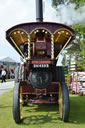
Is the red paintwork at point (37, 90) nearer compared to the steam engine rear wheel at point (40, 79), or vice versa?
the steam engine rear wheel at point (40, 79)

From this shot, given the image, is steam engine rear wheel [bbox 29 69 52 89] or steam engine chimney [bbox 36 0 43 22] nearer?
steam engine rear wheel [bbox 29 69 52 89]

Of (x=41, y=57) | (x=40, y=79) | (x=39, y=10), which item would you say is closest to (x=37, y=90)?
(x=40, y=79)

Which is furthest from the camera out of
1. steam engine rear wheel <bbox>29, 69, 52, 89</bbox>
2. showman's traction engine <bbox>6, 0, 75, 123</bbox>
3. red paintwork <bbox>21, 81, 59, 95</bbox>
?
red paintwork <bbox>21, 81, 59, 95</bbox>

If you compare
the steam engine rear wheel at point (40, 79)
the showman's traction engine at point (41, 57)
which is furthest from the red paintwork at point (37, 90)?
the steam engine rear wheel at point (40, 79)

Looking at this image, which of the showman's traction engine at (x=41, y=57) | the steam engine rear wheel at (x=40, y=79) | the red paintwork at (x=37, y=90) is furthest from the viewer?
the red paintwork at (x=37, y=90)

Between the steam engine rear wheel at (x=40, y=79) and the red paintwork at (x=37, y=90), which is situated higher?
the steam engine rear wheel at (x=40, y=79)

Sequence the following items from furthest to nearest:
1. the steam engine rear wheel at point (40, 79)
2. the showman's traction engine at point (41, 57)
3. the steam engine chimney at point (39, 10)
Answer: the steam engine chimney at point (39, 10), the steam engine rear wheel at point (40, 79), the showman's traction engine at point (41, 57)

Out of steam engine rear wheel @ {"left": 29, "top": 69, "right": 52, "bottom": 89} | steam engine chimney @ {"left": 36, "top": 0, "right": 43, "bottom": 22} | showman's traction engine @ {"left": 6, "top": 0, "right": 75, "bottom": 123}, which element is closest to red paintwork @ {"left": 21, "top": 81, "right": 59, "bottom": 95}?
showman's traction engine @ {"left": 6, "top": 0, "right": 75, "bottom": 123}

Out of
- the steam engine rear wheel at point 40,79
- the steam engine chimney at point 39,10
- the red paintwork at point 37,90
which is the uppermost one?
the steam engine chimney at point 39,10

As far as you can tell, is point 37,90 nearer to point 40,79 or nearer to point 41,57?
point 40,79

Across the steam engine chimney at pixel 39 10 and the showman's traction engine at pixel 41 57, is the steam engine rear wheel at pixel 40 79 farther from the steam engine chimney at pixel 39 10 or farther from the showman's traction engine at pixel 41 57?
the steam engine chimney at pixel 39 10

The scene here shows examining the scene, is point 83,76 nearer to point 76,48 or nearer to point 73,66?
point 73,66

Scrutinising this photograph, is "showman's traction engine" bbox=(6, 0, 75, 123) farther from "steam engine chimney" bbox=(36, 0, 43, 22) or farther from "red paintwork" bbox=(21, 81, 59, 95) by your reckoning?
"steam engine chimney" bbox=(36, 0, 43, 22)

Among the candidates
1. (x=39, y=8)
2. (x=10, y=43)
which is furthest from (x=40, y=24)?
(x=39, y=8)
